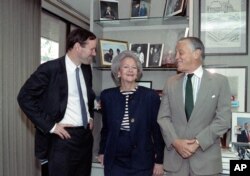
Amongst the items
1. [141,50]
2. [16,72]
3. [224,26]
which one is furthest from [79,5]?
[224,26]

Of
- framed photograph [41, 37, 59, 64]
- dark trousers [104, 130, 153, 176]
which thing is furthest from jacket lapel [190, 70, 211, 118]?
framed photograph [41, 37, 59, 64]

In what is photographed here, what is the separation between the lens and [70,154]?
2.01 m

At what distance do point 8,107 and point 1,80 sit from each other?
286 millimetres

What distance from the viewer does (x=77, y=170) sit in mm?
2096

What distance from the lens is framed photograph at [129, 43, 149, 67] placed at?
2.70 meters

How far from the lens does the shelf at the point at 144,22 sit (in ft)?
8.87

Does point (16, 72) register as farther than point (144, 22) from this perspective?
Yes

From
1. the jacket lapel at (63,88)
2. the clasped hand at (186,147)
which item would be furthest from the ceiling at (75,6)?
the clasped hand at (186,147)

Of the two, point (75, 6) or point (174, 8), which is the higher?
point (75, 6)

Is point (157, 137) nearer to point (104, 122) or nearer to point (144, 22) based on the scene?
point (104, 122)

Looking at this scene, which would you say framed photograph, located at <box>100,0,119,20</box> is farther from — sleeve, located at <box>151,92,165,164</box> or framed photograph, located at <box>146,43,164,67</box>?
sleeve, located at <box>151,92,165,164</box>

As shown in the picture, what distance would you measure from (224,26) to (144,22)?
0.71 meters

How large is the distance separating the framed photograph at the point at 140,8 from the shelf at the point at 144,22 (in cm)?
4

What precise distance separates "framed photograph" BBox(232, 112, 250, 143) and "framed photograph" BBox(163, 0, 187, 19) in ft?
3.07
